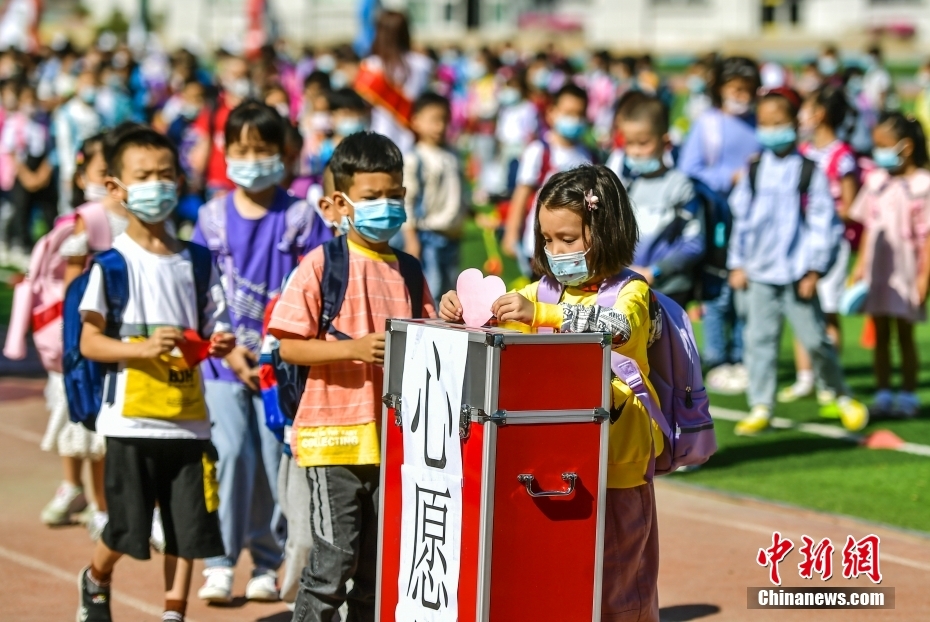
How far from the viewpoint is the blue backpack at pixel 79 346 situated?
544 cm

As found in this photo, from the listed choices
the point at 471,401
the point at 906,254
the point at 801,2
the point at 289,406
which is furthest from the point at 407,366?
the point at 801,2

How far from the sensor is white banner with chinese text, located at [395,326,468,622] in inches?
163

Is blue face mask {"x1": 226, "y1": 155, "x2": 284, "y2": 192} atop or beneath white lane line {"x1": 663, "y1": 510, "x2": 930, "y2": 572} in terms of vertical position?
atop

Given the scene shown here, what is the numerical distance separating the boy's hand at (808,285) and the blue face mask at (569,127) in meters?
1.94

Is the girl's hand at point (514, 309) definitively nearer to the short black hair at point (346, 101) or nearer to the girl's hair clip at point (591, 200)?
the girl's hair clip at point (591, 200)

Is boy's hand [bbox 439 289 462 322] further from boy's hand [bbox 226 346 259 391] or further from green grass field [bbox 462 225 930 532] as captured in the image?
green grass field [bbox 462 225 930 532]

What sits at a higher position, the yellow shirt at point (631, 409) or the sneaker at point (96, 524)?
the yellow shirt at point (631, 409)

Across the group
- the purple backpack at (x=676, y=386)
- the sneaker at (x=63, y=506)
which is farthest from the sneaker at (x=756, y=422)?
the purple backpack at (x=676, y=386)

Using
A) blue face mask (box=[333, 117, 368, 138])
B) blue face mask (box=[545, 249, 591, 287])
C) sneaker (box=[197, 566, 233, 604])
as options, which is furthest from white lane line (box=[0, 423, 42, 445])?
blue face mask (box=[545, 249, 591, 287])

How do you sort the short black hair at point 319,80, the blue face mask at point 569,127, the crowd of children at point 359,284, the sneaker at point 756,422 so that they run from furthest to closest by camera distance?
the short black hair at point 319,80 → the blue face mask at point 569,127 → the sneaker at point 756,422 → the crowd of children at point 359,284

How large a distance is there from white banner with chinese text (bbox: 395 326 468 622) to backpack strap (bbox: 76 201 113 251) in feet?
8.54

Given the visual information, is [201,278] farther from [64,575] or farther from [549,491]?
[549,491]

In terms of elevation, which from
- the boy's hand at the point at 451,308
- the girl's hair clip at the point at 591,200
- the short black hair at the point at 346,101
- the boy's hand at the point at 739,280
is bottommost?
the boy's hand at the point at 739,280

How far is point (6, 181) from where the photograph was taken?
1708 centimetres
